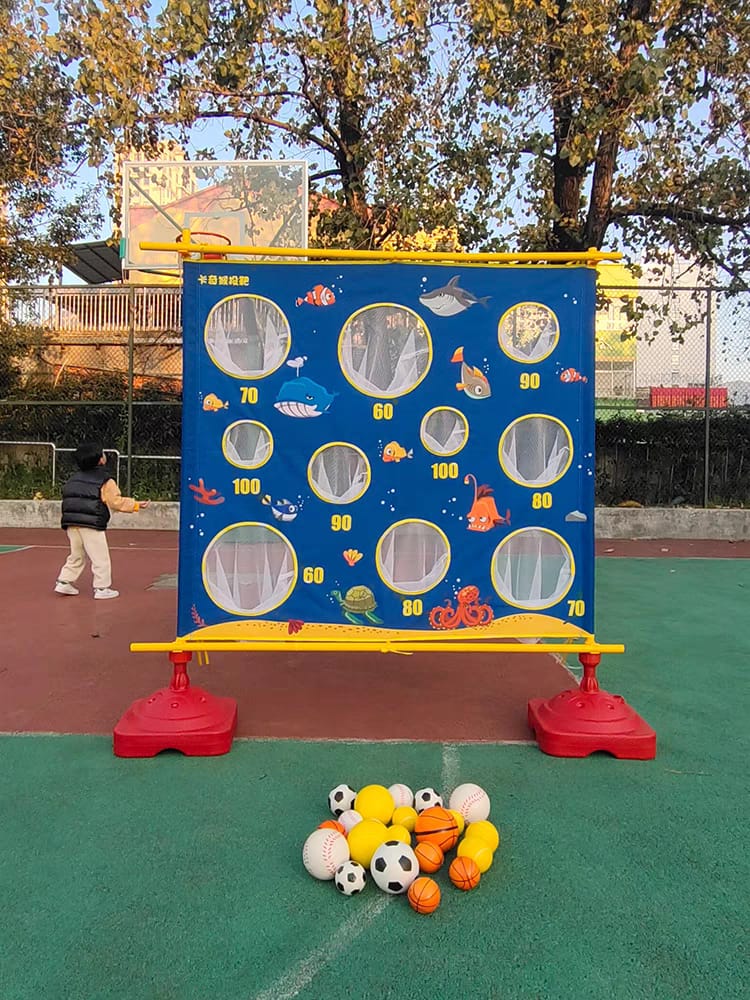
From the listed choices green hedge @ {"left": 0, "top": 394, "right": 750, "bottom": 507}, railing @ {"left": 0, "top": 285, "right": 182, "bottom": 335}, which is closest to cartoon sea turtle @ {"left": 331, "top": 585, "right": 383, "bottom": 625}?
green hedge @ {"left": 0, "top": 394, "right": 750, "bottom": 507}

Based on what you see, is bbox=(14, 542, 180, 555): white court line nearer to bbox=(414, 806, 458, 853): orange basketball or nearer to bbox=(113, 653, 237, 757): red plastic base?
bbox=(113, 653, 237, 757): red plastic base

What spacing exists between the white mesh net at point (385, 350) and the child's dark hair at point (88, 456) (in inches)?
185

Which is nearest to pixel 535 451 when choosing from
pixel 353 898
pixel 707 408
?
pixel 353 898

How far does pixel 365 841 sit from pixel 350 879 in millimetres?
173

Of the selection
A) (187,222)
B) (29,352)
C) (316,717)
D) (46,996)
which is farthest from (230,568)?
(29,352)

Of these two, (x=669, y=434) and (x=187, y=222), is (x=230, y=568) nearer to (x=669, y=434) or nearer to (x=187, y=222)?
(x=187, y=222)

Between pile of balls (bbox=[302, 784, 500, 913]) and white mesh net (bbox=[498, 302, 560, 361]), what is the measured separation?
2152 mm

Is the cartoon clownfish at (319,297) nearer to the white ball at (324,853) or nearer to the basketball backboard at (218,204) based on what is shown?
the white ball at (324,853)

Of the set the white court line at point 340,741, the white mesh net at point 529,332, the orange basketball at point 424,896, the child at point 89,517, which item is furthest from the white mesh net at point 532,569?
the child at point 89,517

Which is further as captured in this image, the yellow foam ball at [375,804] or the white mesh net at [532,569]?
the white mesh net at [532,569]

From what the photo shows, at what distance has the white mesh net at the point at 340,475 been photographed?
3951 mm

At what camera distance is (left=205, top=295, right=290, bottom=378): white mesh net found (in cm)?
389

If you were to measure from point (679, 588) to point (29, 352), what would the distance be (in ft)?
40.3

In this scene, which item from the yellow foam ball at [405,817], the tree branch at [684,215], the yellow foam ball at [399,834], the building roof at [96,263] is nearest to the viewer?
the yellow foam ball at [399,834]
